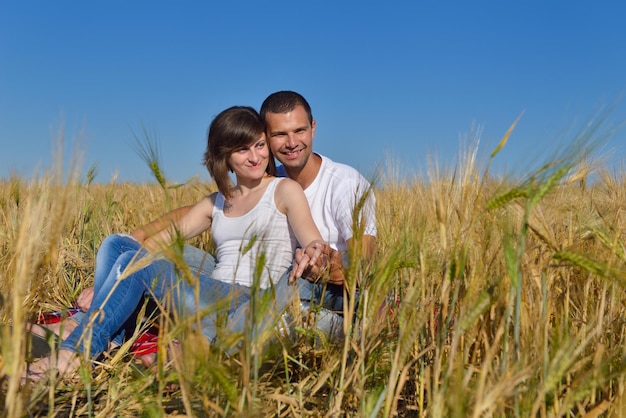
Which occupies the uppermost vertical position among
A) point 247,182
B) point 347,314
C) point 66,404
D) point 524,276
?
point 247,182

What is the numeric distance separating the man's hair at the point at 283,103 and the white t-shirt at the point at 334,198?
0.95 ft

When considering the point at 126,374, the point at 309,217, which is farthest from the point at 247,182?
the point at 126,374

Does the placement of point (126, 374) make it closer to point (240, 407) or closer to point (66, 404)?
point (66, 404)

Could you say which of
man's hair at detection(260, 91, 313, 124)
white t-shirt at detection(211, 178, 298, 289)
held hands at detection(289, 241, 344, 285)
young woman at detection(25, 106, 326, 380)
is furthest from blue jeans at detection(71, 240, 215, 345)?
man's hair at detection(260, 91, 313, 124)

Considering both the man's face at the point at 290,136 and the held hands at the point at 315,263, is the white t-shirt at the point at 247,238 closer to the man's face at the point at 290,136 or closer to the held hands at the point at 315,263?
the man's face at the point at 290,136

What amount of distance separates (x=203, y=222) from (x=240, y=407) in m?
1.76

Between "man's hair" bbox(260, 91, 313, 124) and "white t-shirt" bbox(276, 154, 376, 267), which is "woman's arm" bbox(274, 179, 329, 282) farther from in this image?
"man's hair" bbox(260, 91, 313, 124)

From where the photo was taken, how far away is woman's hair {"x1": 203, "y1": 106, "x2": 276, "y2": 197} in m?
2.35

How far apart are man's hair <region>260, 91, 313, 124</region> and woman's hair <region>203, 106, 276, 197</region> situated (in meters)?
0.11

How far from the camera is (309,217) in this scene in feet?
7.39

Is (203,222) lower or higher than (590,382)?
higher

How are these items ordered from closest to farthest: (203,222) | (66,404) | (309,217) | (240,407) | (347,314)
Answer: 1. (240,407)
2. (347,314)
3. (66,404)
4. (309,217)
5. (203,222)

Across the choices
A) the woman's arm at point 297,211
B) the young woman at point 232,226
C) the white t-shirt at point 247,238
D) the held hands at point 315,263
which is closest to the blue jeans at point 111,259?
the young woman at point 232,226

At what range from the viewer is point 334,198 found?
2.49 m
